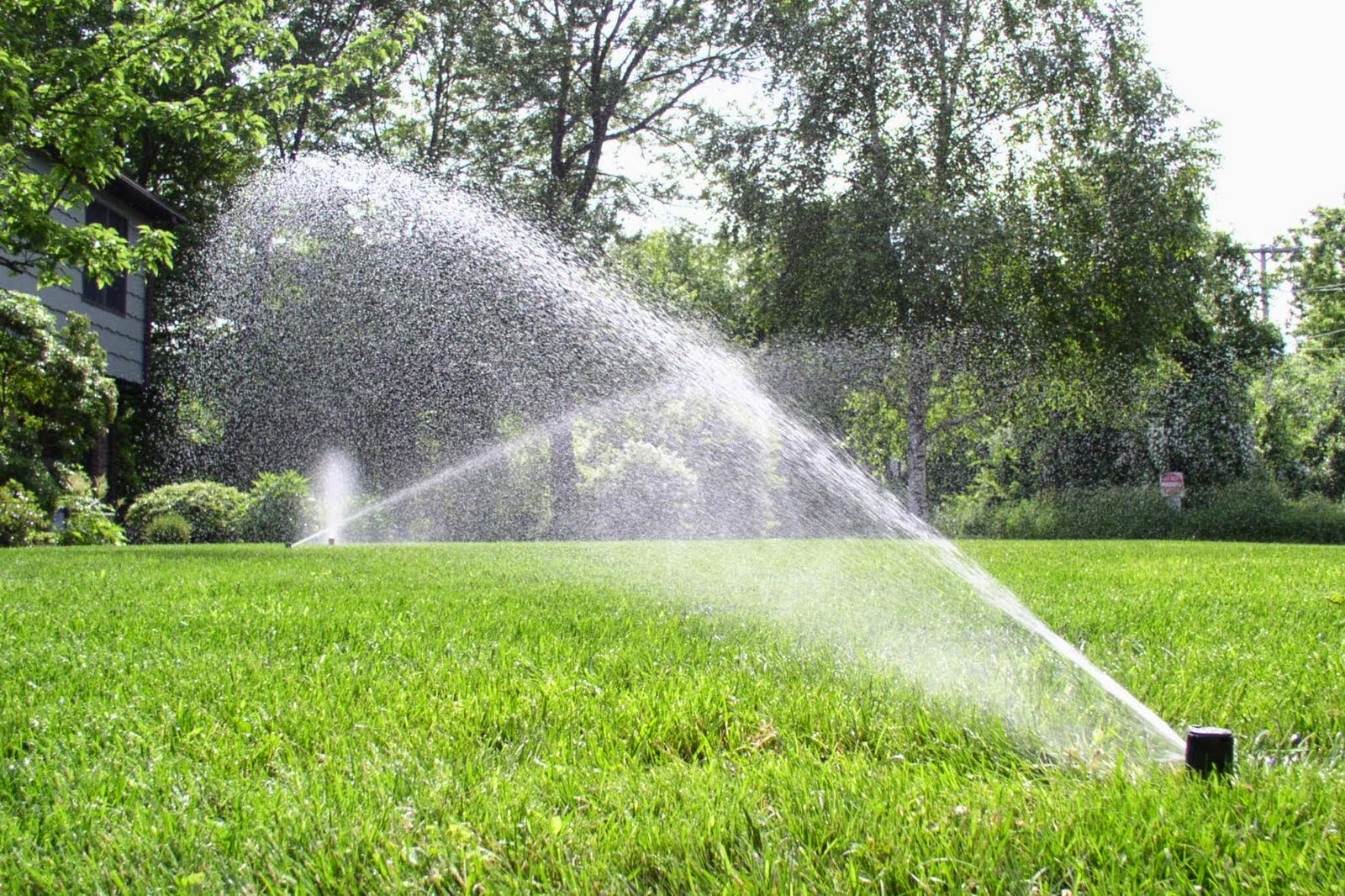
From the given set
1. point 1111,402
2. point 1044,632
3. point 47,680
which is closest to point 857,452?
point 1111,402

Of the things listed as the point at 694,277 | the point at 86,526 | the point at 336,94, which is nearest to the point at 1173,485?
the point at 694,277

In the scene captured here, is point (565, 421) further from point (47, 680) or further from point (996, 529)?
point (47, 680)

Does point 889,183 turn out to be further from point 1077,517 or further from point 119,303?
point 119,303

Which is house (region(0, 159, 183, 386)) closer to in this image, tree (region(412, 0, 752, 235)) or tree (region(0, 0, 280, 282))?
tree (region(412, 0, 752, 235))

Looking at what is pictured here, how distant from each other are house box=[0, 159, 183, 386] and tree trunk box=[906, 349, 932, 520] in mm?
11857

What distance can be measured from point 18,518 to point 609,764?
11273 millimetres

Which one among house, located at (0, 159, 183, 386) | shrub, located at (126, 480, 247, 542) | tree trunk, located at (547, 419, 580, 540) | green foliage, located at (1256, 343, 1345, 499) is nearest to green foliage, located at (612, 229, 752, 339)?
tree trunk, located at (547, 419, 580, 540)

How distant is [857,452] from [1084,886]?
65.4ft

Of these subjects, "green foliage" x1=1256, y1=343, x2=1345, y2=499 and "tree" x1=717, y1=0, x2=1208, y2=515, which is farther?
"green foliage" x1=1256, y1=343, x2=1345, y2=499

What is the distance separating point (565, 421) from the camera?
1898cm

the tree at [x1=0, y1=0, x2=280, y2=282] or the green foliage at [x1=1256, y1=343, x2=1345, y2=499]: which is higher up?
the tree at [x1=0, y1=0, x2=280, y2=282]

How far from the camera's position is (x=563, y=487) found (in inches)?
703

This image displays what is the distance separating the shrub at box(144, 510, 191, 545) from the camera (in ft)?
45.0

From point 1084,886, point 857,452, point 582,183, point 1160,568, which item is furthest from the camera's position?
point 857,452
